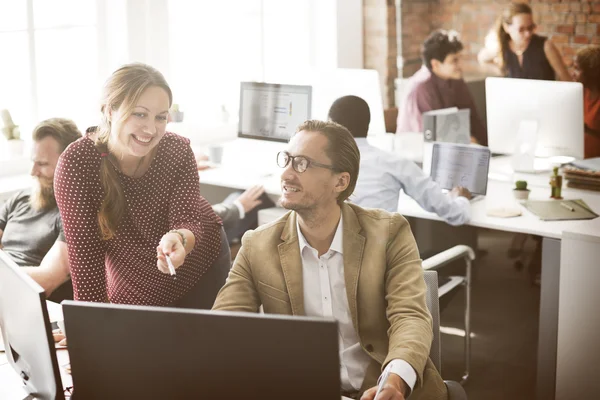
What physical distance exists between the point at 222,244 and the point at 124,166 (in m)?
0.53

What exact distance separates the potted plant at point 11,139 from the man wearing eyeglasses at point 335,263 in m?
2.60

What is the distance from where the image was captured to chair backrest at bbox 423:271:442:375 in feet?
6.83

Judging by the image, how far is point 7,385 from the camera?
6.53 ft

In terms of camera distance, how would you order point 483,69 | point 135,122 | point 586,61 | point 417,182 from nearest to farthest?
point 135,122, point 417,182, point 586,61, point 483,69

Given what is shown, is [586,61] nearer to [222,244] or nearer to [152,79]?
[222,244]

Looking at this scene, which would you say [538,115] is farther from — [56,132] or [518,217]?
[56,132]

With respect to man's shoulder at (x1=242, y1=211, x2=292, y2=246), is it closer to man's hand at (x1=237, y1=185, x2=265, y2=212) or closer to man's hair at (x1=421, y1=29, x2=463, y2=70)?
man's hand at (x1=237, y1=185, x2=265, y2=212)

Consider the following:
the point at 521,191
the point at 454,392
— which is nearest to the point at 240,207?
the point at 521,191

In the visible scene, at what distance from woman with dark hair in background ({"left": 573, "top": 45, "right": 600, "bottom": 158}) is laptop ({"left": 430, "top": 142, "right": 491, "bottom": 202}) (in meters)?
1.09

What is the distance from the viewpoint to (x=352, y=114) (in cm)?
352

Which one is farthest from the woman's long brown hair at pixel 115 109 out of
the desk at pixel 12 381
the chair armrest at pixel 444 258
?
the chair armrest at pixel 444 258

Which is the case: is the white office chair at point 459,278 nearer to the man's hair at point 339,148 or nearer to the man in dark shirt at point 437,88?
the man's hair at point 339,148

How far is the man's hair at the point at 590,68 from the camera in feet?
15.0

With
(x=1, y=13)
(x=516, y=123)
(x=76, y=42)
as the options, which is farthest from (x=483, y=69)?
(x=1, y=13)
